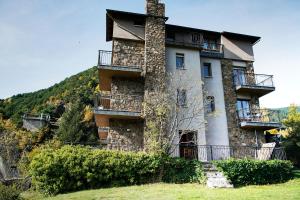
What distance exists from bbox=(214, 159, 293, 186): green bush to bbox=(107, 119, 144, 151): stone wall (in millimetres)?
6200

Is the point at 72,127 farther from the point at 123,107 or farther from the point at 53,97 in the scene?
the point at 53,97

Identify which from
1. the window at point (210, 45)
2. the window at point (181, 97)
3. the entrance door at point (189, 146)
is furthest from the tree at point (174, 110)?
the window at point (210, 45)

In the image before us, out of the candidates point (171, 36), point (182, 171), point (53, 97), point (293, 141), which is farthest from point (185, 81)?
point (53, 97)

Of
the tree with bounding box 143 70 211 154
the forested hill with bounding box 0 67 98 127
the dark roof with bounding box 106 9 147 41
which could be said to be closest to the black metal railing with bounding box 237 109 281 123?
the tree with bounding box 143 70 211 154

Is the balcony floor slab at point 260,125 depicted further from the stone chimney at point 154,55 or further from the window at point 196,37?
the window at point 196,37

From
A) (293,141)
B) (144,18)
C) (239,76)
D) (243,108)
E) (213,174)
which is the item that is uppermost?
(144,18)

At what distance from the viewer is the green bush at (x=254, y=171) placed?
1636 centimetres

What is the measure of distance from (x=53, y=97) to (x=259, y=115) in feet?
166

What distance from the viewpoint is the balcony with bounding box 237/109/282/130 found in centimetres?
2300

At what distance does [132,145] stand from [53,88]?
185 ft

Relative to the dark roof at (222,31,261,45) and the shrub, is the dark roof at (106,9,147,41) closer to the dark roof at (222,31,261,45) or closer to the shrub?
the dark roof at (222,31,261,45)

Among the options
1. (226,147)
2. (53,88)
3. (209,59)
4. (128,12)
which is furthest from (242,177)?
(53,88)

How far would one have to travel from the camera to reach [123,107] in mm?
21109

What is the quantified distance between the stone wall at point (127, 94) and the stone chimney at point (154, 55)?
81cm
